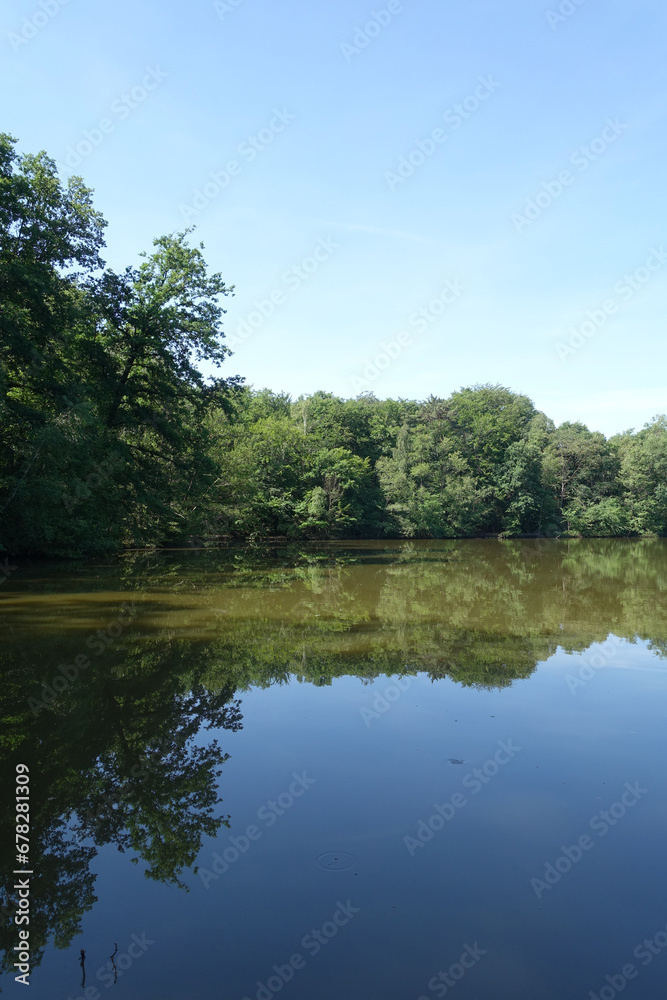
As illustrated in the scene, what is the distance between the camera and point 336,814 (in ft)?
12.9

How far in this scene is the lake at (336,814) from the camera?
268 centimetres

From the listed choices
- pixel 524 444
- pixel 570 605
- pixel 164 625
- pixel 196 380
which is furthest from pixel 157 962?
pixel 524 444

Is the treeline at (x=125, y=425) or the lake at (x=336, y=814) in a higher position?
the treeline at (x=125, y=425)

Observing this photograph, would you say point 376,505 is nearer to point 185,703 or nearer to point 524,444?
point 524,444

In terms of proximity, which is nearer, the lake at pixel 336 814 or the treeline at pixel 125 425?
the lake at pixel 336 814

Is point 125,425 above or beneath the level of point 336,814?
above

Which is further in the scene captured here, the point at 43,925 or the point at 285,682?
the point at 285,682

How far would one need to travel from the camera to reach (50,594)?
13.1m

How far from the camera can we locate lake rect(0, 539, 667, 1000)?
268cm

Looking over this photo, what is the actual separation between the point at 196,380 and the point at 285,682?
639 inches

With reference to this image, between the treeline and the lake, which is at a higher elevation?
the treeline

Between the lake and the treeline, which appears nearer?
the lake

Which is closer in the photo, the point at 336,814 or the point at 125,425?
the point at 336,814

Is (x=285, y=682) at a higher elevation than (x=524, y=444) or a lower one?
lower
